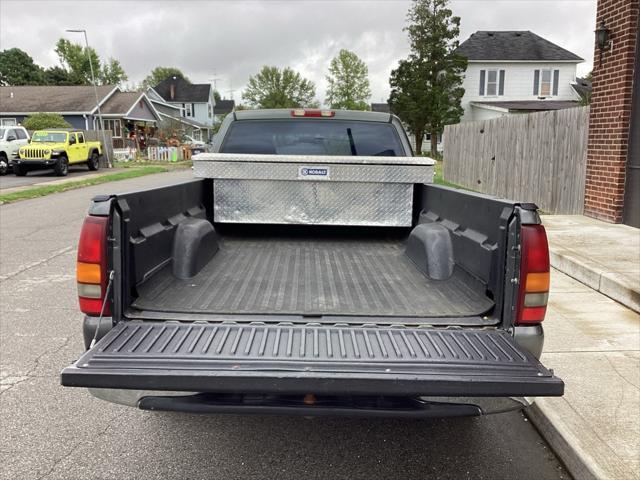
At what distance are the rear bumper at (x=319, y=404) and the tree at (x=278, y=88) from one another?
69302 mm

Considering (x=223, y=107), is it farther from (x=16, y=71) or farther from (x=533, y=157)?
(x=533, y=157)

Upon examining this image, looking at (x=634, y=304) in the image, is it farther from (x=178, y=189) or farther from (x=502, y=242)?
(x=178, y=189)

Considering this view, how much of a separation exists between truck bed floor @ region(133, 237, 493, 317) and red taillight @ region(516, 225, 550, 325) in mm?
226

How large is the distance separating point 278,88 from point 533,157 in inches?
2435

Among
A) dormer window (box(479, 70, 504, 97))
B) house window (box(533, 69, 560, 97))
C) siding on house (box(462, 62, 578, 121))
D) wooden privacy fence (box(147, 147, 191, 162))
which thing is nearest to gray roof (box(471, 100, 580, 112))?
siding on house (box(462, 62, 578, 121))

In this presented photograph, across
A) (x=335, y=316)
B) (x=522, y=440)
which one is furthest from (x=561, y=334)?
(x=335, y=316)

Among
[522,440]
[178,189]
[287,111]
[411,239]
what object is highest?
[287,111]

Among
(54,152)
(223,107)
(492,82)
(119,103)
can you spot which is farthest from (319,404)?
(223,107)

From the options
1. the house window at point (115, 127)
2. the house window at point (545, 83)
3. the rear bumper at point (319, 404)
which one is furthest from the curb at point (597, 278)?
the house window at point (115, 127)

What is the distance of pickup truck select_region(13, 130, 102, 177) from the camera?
2302 cm

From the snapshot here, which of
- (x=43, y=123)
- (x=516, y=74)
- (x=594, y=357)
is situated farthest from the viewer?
(x=516, y=74)

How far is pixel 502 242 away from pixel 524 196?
10790 mm

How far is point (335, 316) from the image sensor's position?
9.27 ft

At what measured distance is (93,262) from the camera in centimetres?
254
